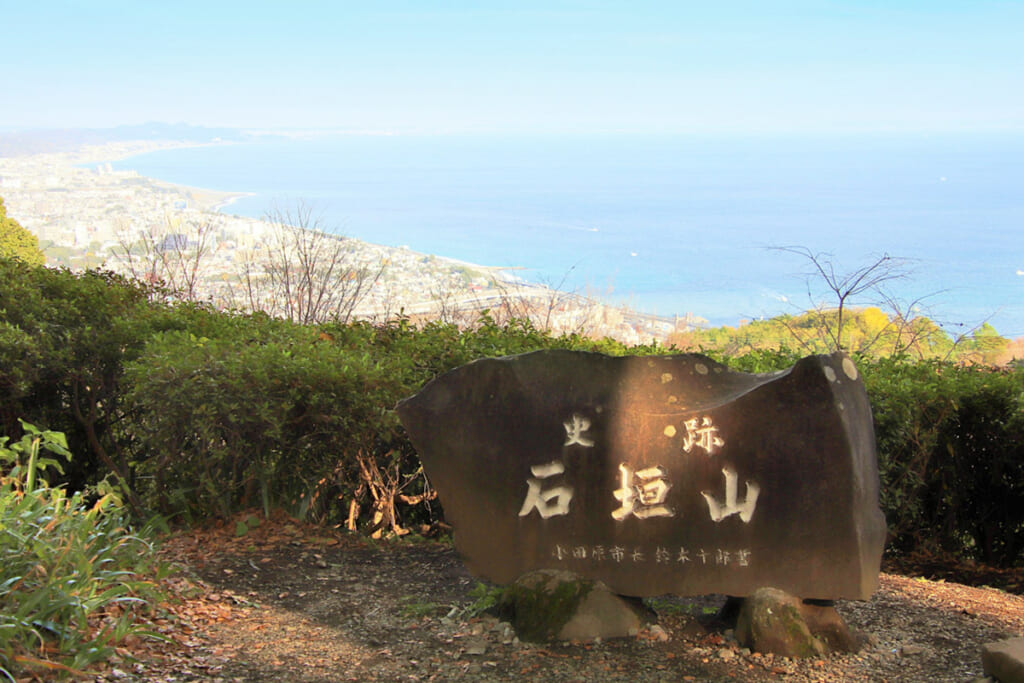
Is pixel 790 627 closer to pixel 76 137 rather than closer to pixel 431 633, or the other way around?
pixel 431 633

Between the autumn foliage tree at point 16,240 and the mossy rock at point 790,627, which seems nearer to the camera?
the mossy rock at point 790,627

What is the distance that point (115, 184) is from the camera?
29000 millimetres

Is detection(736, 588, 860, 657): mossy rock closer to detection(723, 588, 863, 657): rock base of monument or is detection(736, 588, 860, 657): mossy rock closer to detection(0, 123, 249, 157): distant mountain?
detection(723, 588, 863, 657): rock base of monument

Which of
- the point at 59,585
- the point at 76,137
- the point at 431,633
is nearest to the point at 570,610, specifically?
the point at 431,633

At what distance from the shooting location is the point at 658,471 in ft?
12.5

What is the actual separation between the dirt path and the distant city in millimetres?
2471

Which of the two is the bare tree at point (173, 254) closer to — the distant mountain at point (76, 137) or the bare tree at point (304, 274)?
the bare tree at point (304, 274)

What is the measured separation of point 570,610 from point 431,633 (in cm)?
68

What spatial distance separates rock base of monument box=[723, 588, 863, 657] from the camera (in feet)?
12.1

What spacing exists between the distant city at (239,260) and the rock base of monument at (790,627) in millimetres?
2722

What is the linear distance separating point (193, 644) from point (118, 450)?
2.61 metres

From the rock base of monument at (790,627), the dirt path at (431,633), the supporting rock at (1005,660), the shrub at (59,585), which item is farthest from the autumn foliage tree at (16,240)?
the supporting rock at (1005,660)

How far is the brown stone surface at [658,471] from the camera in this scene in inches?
144

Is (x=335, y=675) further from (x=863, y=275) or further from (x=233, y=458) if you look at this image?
(x=863, y=275)
